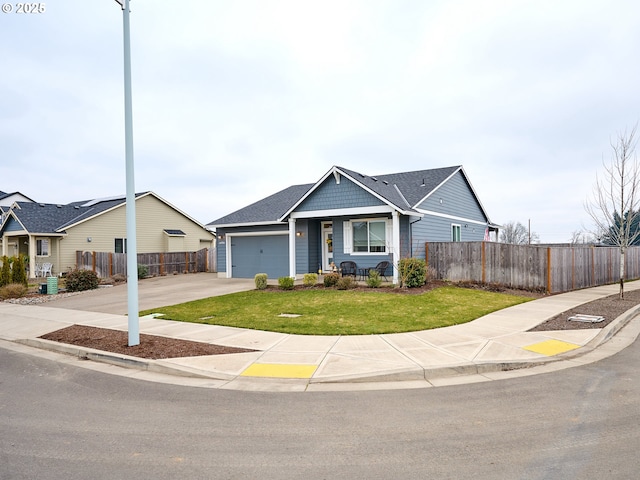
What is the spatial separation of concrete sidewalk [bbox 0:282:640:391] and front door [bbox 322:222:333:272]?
1095cm

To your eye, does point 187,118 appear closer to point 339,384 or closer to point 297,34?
point 297,34

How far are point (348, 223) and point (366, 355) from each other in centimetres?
1252

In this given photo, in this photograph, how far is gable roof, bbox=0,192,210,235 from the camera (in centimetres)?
2655

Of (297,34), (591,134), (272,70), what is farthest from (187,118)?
(591,134)

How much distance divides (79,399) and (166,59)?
13.4 metres

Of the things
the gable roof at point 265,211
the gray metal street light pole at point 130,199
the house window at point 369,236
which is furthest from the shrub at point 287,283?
the gray metal street light pole at point 130,199

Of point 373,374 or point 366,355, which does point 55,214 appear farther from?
point 373,374

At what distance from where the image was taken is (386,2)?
41.8 ft

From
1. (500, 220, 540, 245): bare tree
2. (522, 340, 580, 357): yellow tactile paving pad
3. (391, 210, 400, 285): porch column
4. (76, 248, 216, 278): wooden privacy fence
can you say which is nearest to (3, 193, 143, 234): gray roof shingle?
(76, 248, 216, 278): wooden privacy fence

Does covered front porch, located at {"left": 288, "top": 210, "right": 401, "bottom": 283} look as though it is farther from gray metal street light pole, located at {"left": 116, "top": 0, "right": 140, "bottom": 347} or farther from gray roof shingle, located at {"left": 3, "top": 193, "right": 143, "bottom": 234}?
gray roof shingle, located at {"left": 3, "top": 193, "right": 143, "bottom": 234}

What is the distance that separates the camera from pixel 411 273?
1531cm

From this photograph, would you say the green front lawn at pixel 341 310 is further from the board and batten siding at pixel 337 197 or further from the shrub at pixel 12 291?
the shrub at pixel 12 291

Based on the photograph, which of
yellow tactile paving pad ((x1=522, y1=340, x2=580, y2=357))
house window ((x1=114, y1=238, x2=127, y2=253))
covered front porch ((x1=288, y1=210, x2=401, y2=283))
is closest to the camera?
yellow tactile paving pad ((x1=522, y1=340, x2=580, y2=357))

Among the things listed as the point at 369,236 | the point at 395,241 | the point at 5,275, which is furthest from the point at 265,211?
the point at 5,275
